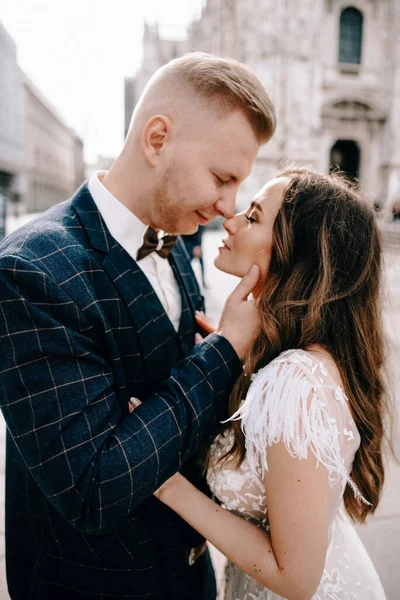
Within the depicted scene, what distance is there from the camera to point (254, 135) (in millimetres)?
1642

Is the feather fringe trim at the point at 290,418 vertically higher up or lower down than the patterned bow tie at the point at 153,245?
lower down

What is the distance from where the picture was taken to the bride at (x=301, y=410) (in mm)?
1246

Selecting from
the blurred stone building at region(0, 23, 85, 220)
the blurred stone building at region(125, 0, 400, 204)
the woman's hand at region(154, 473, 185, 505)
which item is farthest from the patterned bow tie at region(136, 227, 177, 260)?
the blurred stone building at region(125, 0, 400, 204)

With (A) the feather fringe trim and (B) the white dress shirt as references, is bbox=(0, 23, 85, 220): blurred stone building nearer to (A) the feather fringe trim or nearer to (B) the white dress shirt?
(B) the white dress shirt

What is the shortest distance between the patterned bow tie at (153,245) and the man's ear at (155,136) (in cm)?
25

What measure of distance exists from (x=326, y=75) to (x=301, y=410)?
24.5 metres

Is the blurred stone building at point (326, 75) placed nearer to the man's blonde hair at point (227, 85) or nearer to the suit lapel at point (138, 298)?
the man's blonde hair at point (227, 85)

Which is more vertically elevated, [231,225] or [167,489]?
[231,225]

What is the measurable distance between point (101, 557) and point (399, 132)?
24.8m

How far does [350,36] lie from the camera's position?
22.7m

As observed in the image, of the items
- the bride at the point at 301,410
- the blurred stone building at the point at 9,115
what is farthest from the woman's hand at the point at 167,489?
the blurred stone building at the point at 9,115

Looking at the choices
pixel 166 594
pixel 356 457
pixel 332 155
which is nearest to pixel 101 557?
pixel 166 594

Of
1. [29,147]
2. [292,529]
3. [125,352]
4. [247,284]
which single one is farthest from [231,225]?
[29,147]

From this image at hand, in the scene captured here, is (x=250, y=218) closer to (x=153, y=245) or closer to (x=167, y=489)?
(x=153, y=245)
